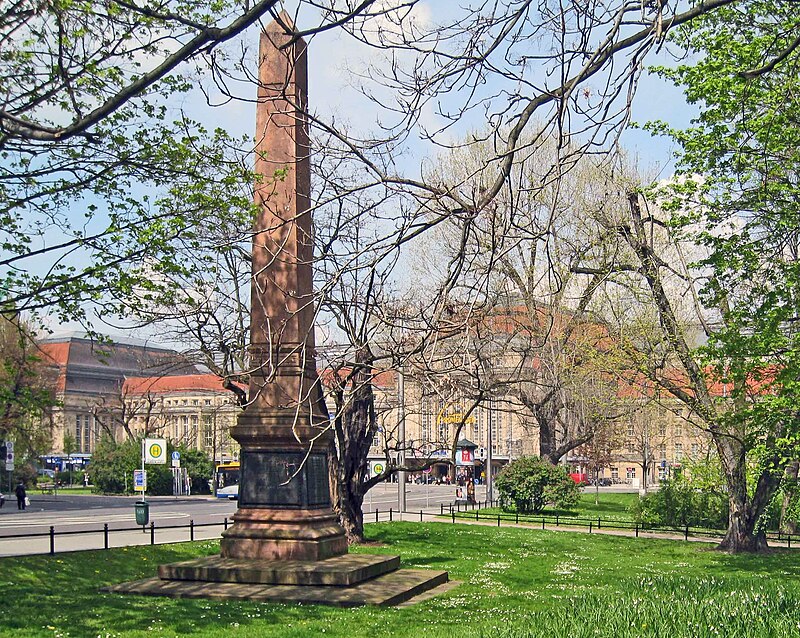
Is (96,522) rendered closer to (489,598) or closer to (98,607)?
A: (98,607)

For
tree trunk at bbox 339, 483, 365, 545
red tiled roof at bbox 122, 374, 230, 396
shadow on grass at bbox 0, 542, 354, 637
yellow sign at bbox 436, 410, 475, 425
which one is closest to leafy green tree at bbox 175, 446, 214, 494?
red tiled roof at bbox 122, 374, 230, 396

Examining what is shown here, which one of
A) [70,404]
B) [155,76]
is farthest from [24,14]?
[70,404]

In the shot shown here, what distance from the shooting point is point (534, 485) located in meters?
39.0

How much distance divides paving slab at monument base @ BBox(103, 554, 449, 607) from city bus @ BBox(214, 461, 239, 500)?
40053 millimetres

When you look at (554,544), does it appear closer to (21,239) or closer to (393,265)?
(21,239)

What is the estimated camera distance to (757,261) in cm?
1941

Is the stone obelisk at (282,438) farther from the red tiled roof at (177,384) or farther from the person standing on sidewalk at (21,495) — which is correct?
the red tiled roof at (177,384)

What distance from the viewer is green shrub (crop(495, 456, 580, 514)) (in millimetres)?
39000

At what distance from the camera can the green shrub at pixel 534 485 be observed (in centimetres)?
3900

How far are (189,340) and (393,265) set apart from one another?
1758cm

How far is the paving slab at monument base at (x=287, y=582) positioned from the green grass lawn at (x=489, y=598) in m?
0.43

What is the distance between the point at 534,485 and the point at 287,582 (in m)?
25.9

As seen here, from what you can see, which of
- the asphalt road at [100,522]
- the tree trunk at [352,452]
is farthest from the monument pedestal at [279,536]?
the tree trunk at [352,452]

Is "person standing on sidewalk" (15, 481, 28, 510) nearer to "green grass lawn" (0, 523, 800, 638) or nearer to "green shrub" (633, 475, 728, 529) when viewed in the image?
"green grass lawn" (0, 523, 800, 638)
